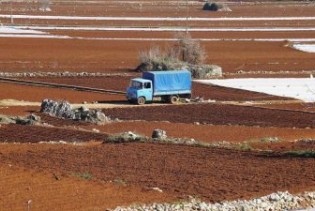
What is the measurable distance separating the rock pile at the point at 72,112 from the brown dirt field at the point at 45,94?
6.37m

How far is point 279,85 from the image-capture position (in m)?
53.4

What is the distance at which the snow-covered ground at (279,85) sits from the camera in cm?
4878

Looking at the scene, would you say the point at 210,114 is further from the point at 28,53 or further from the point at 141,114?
the point at 28,53

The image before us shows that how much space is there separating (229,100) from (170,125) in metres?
12.1

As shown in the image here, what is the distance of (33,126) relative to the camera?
3203cm

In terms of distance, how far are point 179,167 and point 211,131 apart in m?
10.1

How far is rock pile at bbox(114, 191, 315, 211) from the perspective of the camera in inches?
695

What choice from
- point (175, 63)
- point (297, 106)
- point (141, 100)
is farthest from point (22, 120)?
point (175, 63)

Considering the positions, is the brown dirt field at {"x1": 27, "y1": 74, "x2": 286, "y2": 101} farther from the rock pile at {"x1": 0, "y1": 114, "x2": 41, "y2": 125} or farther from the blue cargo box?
the rock pile at {"x1": 0, "y1": 114, "x2": 41, "y2": 125}

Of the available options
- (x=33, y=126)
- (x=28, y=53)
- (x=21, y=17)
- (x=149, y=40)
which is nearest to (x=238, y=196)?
(x=33, y=126)

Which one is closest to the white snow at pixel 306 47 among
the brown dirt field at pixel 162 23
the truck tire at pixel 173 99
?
the brown dirt field at pixel 162 23

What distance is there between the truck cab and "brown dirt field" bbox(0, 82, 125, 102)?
1.69 metres

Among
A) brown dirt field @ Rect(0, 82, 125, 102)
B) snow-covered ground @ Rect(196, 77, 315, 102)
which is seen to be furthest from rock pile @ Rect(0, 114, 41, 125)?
snow-covered ground @ Rect(196, 77, 315, 102)

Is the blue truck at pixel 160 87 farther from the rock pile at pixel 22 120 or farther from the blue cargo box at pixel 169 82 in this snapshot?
the rock pile at pixel 22 120
